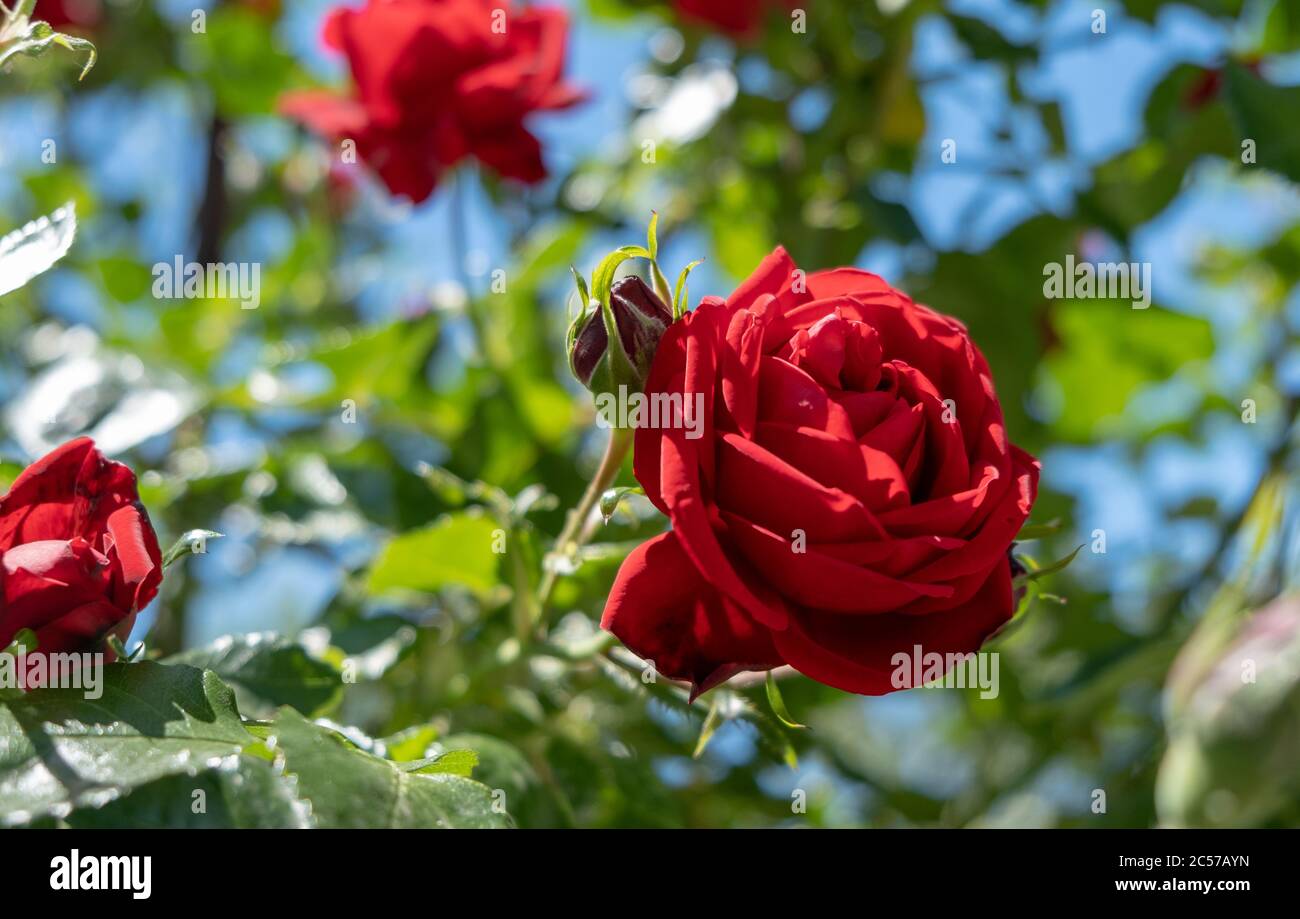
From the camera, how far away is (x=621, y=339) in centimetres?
62

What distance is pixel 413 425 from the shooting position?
1281mm

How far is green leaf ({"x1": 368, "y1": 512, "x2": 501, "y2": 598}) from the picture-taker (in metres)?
0.81

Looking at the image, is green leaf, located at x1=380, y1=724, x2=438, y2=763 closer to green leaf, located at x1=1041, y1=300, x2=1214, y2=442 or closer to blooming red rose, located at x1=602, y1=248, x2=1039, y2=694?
blooming red rose, located at x1=602, y1=248, x2=1039, y2=694

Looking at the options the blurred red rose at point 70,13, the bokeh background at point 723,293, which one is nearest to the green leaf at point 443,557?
the bokeh background at point 723,293

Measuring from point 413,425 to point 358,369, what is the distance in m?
0.09

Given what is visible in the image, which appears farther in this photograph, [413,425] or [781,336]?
[413,425]

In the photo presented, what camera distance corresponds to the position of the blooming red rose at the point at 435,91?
1.11m

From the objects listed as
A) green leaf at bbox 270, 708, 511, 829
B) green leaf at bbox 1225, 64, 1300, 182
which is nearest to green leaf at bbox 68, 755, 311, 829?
green leaf at bbox 270, 708, 511, 829

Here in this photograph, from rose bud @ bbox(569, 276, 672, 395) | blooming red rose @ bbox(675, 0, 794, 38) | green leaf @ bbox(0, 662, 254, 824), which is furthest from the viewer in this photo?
blooming red rose @ bbox(675, 0, 794, 38)

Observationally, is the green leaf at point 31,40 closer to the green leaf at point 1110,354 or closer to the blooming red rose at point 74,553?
the blooming red rose at point 74,553

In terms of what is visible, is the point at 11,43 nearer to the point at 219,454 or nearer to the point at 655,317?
the point at 655,317

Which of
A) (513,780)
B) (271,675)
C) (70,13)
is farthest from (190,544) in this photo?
→ (70,13)

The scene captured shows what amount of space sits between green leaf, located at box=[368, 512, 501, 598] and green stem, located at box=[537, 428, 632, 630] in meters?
0.06
